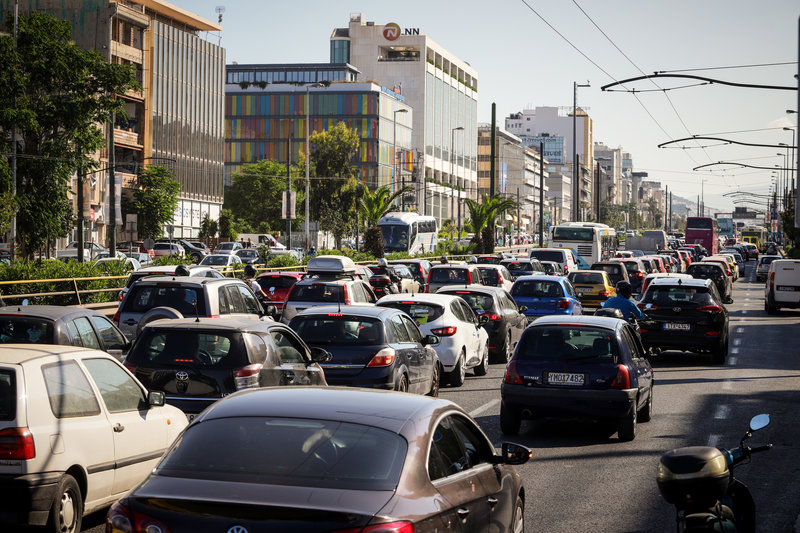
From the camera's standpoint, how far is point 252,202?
120250mm

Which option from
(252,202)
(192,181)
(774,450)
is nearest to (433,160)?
(252,202)

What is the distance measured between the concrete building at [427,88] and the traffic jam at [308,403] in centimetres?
12376

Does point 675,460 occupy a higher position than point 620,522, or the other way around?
point 675,460

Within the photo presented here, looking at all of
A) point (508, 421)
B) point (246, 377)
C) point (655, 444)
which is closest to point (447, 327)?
point (508, 421)

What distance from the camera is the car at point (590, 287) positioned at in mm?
36906

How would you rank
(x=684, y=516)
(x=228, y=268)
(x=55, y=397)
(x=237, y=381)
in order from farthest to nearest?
1. (x=228, y=268)
2. (x=237, y=381)
3. (x=55, y=397)
4. (x=684, y=516)

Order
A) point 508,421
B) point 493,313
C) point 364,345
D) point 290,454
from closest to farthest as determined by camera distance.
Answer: point 290,454 < point 508,421 < point 364,345 < point 493,313

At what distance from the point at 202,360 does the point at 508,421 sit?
12.7 feet

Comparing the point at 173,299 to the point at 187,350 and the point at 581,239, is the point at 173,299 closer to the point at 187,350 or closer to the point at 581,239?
the point at 187,350

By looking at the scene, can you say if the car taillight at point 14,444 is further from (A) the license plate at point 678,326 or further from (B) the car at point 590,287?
(B) the car at point 590,287

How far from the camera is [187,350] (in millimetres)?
11289

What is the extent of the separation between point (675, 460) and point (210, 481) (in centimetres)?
244

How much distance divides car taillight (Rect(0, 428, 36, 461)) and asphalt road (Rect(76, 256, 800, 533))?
1361mm

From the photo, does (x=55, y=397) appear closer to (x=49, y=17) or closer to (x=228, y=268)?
(x=228, y=268)
